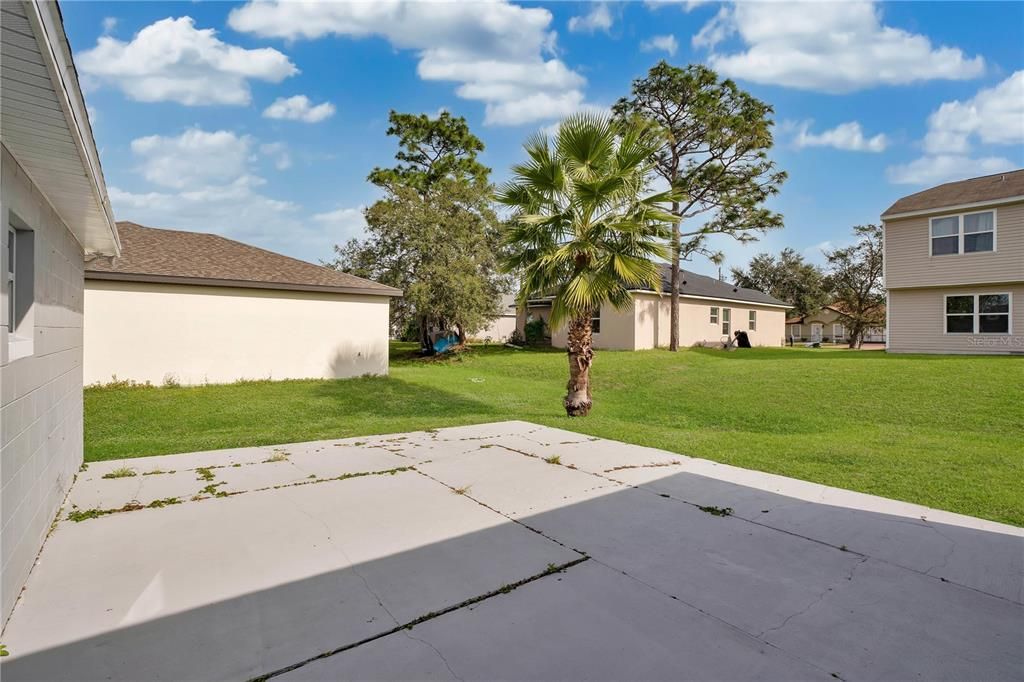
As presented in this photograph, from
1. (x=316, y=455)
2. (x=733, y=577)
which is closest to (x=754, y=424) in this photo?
(x=733, y=577)

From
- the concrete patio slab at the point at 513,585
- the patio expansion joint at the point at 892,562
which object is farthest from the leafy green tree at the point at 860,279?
the concrete patio slab at the point at 513,585

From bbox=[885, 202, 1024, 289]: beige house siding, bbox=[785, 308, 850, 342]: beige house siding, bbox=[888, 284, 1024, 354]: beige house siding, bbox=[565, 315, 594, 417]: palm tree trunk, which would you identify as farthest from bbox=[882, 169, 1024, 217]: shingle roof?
bbox=[785, 308, 850, 342]: beige house siding

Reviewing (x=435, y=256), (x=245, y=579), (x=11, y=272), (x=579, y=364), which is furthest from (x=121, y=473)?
(x=435, y=256)

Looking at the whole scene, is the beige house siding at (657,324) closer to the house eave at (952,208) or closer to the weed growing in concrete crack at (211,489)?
the house eave at (952,208)

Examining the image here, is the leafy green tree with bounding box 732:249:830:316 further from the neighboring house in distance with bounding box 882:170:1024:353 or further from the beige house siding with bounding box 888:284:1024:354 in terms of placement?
the neighboring house in distance with bounding box 882:170:1024:353

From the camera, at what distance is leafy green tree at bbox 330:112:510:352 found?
19125mm

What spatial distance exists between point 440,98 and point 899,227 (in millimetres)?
22198

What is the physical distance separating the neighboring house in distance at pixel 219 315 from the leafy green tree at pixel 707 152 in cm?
1333

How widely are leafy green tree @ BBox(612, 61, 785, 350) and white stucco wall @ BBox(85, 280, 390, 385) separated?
527 inches

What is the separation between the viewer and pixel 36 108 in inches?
87.4

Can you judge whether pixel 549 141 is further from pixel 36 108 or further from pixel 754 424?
pixel 36 108

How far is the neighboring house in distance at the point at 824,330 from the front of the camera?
44312 mm

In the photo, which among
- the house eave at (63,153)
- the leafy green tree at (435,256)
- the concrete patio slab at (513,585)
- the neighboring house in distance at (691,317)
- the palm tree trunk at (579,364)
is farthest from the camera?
the neighboring house in distance at (691,317)

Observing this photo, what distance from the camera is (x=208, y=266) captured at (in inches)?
518
